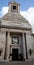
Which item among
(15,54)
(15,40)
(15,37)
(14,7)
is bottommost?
(15,54)

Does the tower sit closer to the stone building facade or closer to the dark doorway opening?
the stone building facade

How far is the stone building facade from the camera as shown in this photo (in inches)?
1099

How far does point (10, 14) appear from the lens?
30.6m

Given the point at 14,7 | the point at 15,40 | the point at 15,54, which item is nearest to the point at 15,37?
the point at 15,40

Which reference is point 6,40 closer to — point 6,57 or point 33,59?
point 6,57

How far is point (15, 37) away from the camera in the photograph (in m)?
29.8

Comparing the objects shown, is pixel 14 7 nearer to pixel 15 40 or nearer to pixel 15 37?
pixel 15 37

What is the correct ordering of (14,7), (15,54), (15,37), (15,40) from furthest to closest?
(14,7), (15,37), (15,40), (15,54)

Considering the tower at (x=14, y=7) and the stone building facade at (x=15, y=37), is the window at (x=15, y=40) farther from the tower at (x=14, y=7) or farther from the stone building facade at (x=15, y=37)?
the tower at (x=14, y=7)

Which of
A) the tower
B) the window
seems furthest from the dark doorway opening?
the tower

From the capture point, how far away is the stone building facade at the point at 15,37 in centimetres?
2792

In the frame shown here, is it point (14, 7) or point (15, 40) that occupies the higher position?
point (14, 7)

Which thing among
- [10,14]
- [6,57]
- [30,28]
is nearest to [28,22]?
[30,28]

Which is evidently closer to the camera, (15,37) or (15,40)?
(15,40)
